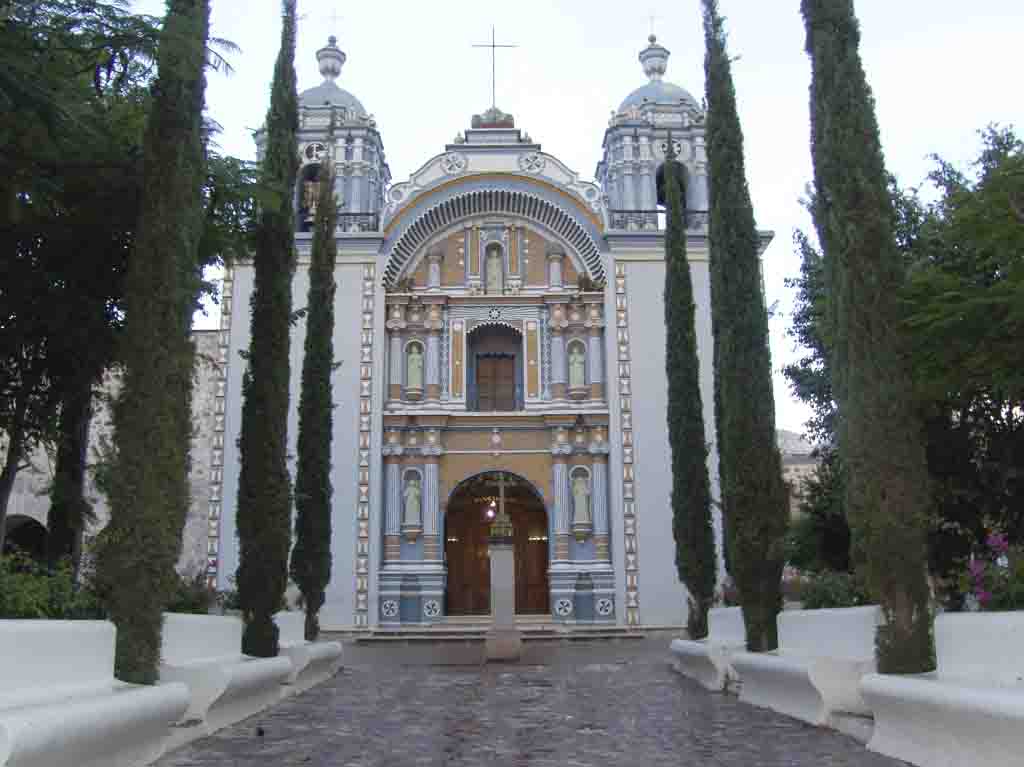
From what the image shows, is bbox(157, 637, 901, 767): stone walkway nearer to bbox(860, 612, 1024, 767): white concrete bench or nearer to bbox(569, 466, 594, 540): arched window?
bbox(860, 612, 1024, 767): white concrete bench

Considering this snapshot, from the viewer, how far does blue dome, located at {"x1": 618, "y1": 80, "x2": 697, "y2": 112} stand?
2723 centimetres

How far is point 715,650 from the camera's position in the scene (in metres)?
11.2

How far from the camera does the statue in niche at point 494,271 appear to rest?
83.9ft

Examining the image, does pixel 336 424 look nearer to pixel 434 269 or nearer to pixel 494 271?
pixel 434 269

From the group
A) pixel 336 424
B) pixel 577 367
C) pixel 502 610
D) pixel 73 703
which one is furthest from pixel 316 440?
pixel 577 367

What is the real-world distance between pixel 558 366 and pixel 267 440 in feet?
48.2

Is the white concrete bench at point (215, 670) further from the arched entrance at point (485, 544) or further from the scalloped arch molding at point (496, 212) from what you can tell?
the scalloped arch molding at point (496, 212)

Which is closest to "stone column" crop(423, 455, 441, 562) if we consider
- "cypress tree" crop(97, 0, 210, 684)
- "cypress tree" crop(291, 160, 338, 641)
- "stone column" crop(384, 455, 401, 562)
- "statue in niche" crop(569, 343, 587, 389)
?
"stone column" crop(384, 455, 401, 562)

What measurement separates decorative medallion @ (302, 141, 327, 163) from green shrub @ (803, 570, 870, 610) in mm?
19535

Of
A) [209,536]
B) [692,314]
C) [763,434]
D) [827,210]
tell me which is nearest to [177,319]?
[827,210]

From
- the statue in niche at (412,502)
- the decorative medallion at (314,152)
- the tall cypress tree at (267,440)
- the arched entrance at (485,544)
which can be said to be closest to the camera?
the tall cypress tree at (267,440)

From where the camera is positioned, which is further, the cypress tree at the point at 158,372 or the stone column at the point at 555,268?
the stone column at the point at 555,268

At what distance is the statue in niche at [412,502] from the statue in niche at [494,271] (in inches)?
210

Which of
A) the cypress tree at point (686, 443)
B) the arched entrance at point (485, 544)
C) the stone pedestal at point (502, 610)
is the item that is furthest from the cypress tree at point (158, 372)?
the arched entrance at point (485, 544)
